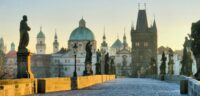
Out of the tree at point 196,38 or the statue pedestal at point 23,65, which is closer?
the statue pedestal at point 23,65

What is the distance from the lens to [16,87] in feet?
92.0

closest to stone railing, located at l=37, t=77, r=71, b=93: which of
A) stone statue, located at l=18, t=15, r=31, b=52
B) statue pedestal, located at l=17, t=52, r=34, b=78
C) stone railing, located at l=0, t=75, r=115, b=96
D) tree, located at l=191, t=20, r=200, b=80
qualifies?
stone railing, located at l=0, t=75, r=115, b=96

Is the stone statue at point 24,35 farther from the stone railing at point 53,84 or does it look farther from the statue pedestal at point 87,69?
the statue pedestal at point 87,69

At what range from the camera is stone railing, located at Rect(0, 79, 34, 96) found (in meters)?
25.3

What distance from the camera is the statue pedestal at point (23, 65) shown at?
34.6 m

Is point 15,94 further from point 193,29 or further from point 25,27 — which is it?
point 193,29

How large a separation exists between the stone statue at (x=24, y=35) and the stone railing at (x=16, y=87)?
364cm

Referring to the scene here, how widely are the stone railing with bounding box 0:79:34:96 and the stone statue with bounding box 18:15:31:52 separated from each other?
143 inches

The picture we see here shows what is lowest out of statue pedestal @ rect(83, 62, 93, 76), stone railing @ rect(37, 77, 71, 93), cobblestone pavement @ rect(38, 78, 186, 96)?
cobblestone pavement @ rect(38, 78, 186, 96)

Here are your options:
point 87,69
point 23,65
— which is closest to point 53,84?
point 23,65

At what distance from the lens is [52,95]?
30.1 m

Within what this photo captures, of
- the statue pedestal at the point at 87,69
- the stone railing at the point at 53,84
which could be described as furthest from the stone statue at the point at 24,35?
the statue pedestal at the point at 87,69

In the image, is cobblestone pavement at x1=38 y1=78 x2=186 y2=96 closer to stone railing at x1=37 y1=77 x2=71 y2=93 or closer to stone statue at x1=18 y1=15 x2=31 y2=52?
stone railing at x1=37 y1=77 x2=71 y2=93

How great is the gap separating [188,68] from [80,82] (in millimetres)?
28300
